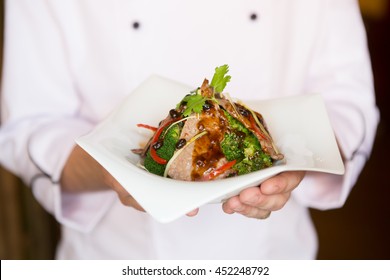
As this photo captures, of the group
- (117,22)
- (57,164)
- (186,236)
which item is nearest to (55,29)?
(117,22)

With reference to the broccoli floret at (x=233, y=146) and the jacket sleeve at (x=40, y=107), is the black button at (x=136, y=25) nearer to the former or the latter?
the jacket sleeve at (x=40, y=107)

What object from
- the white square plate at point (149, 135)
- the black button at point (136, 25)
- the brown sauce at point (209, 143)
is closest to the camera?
the white square plate at point (149, 135)

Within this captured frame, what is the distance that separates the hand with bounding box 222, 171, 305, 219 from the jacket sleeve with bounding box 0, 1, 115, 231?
25.4 inches

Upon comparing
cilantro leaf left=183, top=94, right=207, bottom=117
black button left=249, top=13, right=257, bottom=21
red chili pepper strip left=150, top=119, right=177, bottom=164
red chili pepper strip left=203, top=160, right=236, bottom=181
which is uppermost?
black button left=249, top=13, right=257, bottom=21

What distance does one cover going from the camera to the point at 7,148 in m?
1.74

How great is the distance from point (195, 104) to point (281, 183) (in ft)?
0.81

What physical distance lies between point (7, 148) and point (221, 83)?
0.82 m

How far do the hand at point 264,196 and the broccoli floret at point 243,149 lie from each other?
0.08m

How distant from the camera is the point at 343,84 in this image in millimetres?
1702

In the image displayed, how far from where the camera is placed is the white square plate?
38.3 inches

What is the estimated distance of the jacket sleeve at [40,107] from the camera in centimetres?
163

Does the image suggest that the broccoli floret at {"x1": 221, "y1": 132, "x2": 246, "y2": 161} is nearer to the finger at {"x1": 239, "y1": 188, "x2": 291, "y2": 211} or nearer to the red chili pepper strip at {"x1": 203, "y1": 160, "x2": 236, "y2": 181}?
the red chili pepper strip at {"x1": 203, "y1": 160, "x2": 236, "y2": 181}

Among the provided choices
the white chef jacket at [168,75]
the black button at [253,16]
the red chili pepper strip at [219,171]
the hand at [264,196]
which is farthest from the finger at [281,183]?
the black button at [253,16]

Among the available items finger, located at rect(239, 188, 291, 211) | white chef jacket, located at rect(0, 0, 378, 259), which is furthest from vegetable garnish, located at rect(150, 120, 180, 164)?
white chef jacket, located at rect(0, 0, 378, 259)
